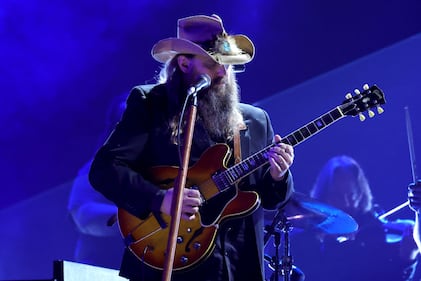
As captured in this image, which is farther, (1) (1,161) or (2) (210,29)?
(1) (1,161)

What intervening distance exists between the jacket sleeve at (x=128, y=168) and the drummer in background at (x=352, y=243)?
2899mm

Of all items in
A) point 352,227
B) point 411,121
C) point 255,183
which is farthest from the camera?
point 411,121

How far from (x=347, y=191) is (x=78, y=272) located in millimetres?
2899

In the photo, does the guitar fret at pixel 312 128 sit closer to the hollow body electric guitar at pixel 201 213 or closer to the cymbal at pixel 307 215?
the hollow body electric guitar at pixel 201 213

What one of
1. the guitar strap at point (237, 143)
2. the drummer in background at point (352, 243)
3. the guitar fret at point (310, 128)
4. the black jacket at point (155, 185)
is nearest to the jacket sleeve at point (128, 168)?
the black jacket at point (155, 185)

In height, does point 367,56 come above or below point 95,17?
below

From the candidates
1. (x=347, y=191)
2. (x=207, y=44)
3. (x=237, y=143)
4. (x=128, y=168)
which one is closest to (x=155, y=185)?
(x=128, y=168)

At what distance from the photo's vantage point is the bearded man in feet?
8.51

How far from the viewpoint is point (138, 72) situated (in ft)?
18.1

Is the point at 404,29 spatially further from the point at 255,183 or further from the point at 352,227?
the point at 255,183

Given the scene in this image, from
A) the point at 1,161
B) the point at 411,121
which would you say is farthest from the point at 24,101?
the point at 411,121

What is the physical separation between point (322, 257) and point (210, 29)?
3.07 metres

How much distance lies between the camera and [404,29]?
17.8 ft

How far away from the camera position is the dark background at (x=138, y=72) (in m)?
5.44
